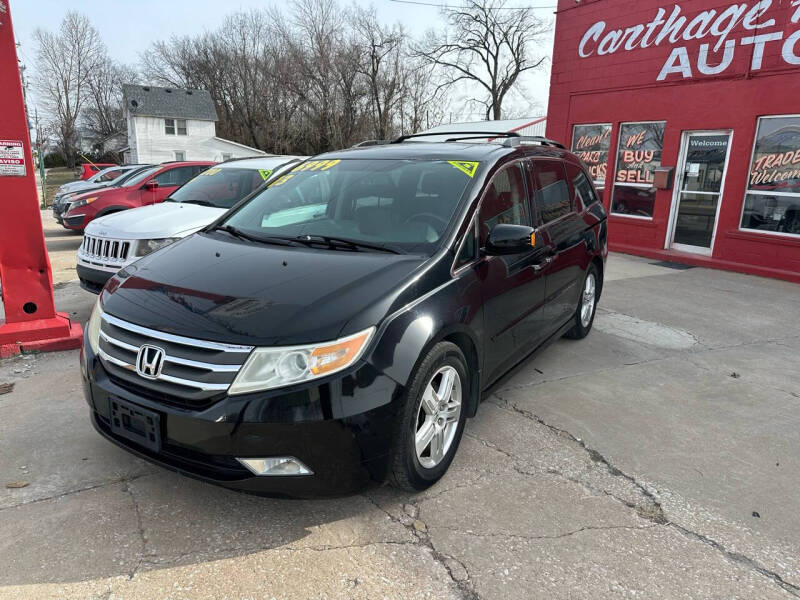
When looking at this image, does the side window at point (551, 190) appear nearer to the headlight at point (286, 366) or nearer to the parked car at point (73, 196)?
the headlight at point (286, 366)

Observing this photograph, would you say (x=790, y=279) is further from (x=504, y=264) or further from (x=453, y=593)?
(x=453, y=593)

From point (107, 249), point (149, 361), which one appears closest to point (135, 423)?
point (149, 361)

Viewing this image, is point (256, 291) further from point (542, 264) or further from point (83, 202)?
point (83, 202)

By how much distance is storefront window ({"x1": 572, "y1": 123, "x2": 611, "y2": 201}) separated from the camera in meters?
11.6

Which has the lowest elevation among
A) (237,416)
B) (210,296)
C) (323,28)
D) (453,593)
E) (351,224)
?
(453,593)

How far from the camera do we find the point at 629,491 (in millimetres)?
2986

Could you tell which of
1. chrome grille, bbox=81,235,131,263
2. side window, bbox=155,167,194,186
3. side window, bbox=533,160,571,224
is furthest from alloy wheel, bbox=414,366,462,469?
side window, bbox=155,167,194,186

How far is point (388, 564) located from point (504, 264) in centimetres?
184

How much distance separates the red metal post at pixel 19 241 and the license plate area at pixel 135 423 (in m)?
2.94

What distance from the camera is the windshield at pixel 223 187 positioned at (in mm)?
7027

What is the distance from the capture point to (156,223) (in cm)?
594

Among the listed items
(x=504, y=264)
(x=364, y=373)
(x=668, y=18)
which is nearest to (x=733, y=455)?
(x=504, y=264)

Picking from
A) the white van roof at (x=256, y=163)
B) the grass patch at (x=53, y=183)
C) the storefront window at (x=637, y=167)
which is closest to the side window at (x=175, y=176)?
the white van roof at (x=256, y=163)

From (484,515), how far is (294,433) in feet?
3.56
